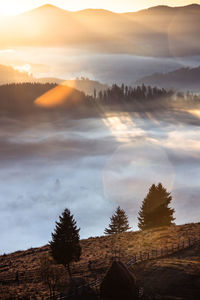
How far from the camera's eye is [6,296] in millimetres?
38500

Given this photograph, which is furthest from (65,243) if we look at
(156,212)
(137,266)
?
(156,212)

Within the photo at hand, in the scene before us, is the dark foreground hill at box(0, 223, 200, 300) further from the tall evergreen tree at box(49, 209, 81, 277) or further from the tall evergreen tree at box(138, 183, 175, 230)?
the tall evergreen tree at box(138, 183, 175, 230)

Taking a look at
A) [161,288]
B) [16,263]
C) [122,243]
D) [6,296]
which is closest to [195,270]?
[161,288]

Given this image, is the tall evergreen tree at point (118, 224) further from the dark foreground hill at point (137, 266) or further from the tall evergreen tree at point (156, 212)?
the dark foreground hill at point (137, 266)

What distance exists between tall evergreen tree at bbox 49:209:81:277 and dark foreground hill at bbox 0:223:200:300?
2167mm

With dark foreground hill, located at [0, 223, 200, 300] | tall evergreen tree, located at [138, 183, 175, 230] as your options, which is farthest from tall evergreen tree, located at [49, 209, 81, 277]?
tall evergreen tree, located at [138, 183, 175, 230]

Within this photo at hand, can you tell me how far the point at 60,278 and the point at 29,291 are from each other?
16.9 ft

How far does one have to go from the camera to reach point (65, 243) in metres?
45.7

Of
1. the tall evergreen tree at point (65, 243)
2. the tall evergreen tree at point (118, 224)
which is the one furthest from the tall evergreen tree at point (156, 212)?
the tall evergreen tree at point (65, 243)

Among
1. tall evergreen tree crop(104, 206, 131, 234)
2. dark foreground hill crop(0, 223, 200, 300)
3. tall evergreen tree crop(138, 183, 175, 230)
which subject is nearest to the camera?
dark foreground hill crop(0, 223, 200, 300)

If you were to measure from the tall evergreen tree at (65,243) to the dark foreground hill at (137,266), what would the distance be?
7.11 feet

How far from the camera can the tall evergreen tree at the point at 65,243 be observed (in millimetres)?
45219

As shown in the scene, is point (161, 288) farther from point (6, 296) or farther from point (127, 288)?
point (6, 296)

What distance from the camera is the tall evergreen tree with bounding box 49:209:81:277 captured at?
45.2 meters
